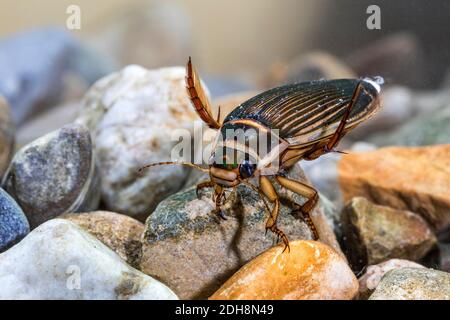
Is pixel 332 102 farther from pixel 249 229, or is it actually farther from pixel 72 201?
pixel 72 201

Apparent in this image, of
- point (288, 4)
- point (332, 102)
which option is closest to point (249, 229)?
point (332, 102)

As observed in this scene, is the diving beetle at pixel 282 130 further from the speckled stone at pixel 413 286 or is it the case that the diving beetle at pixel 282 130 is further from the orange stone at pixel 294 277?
the speckled stone at pixel 413 286

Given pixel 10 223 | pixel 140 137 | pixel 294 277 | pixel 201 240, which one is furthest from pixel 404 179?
pixel 10 223

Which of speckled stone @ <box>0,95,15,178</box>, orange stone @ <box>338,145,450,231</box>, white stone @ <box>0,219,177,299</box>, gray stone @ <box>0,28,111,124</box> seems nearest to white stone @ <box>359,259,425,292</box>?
orange stone @ <box>338,145,450,231</box>

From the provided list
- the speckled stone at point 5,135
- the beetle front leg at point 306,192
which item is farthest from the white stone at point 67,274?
the speckled stone at point 5,135

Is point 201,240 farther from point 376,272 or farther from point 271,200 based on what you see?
point 376,272

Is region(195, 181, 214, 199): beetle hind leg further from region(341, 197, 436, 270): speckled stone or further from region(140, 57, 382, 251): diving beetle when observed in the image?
region(341, 197, 436, 270): speckled stone
